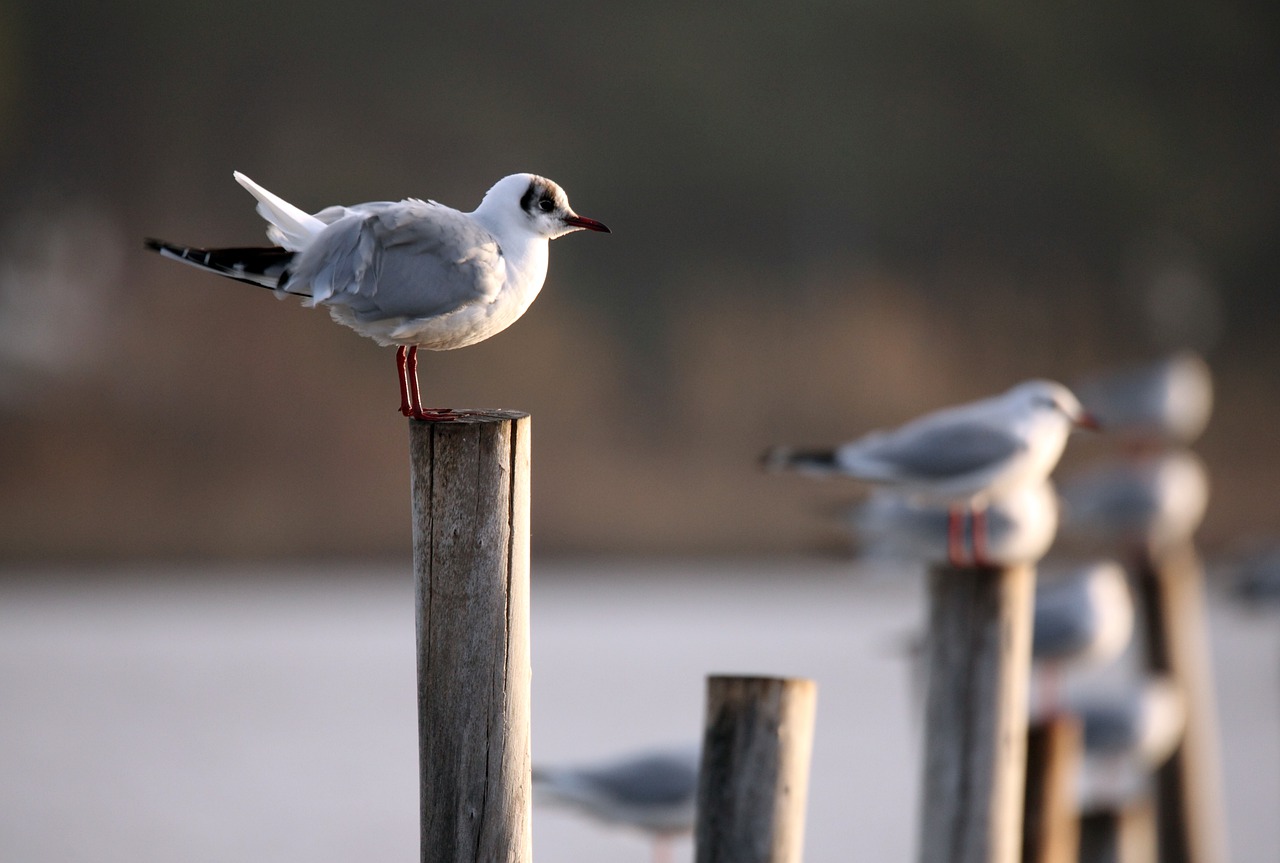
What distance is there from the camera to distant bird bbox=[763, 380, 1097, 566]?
421cm

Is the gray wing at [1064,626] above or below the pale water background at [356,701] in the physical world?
above

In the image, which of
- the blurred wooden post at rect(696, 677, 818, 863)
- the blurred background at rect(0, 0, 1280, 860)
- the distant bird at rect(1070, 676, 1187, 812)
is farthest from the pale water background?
the blurred wooden post at rect(696, 677, 818, 863)

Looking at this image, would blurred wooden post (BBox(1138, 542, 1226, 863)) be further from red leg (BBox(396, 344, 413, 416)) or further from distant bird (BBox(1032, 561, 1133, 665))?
red leg (BBox(396, 344, 413, 416))

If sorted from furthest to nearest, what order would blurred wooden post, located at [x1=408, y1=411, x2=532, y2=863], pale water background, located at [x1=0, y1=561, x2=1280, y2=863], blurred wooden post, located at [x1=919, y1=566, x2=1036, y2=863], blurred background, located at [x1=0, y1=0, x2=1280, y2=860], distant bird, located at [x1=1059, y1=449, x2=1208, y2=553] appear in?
blurred background, located at [x1=0, y1=0, x2=1280, y2=860] → pale water background, located at [x1=0, y1=561, x2=1280, y2=863] → distant bird, located at [x1=1059, y1=449, x2=1208, y2=553] → blurred wooden post, located at [x1=919, y1=566, x2=1036, y2=863] → blurred wooden post, located at [x1=408, y1=411, x2=532, y2=863]

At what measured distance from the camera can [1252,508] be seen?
15.0 metres

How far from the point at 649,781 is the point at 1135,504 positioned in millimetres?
3089

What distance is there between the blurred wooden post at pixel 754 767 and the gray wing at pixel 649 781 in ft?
3.51

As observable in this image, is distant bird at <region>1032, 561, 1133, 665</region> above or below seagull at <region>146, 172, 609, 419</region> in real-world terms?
below

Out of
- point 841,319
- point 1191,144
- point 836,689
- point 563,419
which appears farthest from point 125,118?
point 1191,144

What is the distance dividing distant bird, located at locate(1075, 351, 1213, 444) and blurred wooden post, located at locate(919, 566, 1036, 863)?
360cm

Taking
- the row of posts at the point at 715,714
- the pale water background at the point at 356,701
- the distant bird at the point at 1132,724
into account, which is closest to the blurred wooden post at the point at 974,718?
the row of posts at the point at 715,714

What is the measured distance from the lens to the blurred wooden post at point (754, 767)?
9.34 ft

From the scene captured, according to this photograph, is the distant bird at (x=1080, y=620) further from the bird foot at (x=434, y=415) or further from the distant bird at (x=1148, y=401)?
Result: the bird foot at (x=434, y=415)

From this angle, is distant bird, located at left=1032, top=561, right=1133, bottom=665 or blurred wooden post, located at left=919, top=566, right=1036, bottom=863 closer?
blurred wooden post, located at left=919, top=566, right=1036, bottom=863
